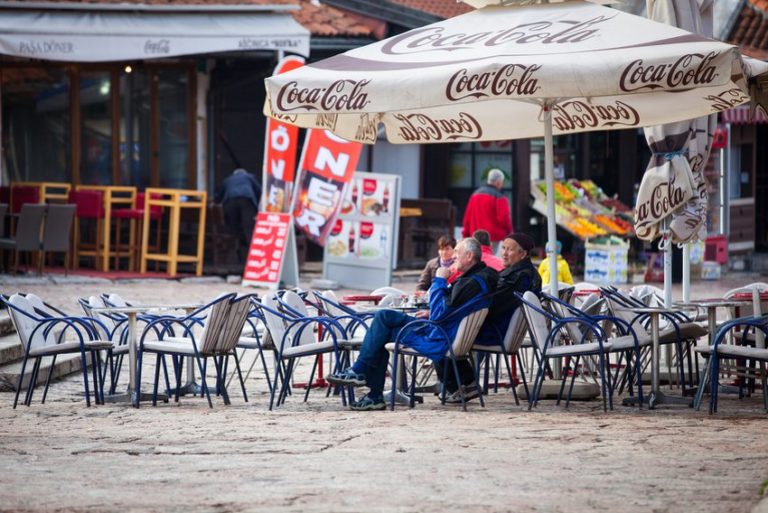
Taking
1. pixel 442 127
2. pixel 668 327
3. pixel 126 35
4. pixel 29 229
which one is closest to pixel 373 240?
pixel 126 35

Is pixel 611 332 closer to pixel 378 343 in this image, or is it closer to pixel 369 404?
pixel 378 343

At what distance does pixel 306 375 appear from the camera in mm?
12258

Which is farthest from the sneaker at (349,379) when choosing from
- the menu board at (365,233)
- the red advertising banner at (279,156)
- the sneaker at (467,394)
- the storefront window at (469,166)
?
the storefront window at (469,166)

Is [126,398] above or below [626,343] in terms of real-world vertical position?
below

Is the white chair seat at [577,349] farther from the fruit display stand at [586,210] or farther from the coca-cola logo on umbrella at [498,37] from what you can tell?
the fruit display stand at [586,210]

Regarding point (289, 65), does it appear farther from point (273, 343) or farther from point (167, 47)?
point (273, 343)

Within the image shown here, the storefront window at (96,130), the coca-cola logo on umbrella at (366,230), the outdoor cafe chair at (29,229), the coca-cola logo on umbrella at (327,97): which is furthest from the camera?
the storefront window at (96,130)

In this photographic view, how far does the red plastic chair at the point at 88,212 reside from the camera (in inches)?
768

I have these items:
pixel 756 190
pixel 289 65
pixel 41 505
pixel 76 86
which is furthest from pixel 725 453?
pixel 756 190

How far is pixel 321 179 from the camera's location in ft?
61.7

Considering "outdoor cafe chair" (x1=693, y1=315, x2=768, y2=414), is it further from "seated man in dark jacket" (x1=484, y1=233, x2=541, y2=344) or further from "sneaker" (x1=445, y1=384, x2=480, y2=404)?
"sneaker" (x1=445, y1=384, x2=480, y2=404)

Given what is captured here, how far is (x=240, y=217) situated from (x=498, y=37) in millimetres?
10817

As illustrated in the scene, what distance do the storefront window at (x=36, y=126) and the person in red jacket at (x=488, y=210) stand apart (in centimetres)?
727

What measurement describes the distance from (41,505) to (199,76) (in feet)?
52.0
